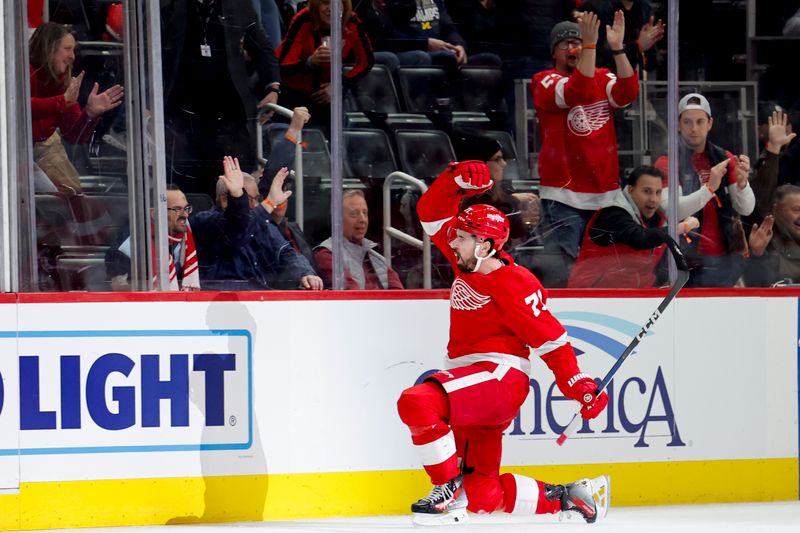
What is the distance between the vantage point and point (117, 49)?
14.7 ft

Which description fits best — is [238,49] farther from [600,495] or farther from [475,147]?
[600,495]

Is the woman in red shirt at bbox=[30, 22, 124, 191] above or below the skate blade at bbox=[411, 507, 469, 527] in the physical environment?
above

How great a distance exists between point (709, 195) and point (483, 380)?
1.54 metres

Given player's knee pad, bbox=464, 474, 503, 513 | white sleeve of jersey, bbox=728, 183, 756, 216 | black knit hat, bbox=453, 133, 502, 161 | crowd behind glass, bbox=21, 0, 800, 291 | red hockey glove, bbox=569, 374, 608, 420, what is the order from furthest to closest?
white sleeve of jersey, bbox=728, 183, 756, 216, black knit hat, bbox=453, 133, 502, 161, crowd behind glass, bbox=21, 0, 800, 291, player's knee pad, bbox=464, 474, 503, 513, red hockey glove, bbox=569, 374, 608, 420

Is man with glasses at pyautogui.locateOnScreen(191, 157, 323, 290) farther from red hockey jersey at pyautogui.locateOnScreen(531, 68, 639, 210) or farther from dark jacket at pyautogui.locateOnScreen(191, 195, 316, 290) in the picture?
red hockey jersey at pyautogui.locateOnScreen(531, 68, 639, 210)

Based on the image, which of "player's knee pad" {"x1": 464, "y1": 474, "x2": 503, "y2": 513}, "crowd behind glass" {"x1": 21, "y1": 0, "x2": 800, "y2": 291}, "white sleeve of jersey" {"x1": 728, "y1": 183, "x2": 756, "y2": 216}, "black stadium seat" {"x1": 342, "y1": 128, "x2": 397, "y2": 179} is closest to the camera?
"player's knee pad" {"x1": 464, "y1": 474, "x2": 503, "y2": 513}

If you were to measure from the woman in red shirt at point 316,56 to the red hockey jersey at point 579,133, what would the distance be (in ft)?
2.35

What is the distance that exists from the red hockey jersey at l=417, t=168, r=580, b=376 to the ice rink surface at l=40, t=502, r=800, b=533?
60 centimetres

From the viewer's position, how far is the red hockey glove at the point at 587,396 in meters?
3.98

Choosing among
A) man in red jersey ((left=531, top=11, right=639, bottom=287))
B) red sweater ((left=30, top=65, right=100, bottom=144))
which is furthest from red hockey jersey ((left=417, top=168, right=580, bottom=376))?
red sweater ((left=30, top=65, right=100, bottom=144))

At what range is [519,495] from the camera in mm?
4227

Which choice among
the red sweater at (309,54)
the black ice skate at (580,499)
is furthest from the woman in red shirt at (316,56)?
the black ice skate at (580,499)

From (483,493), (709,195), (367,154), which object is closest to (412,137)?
(367,154)

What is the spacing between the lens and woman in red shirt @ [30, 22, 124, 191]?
4410 mm
